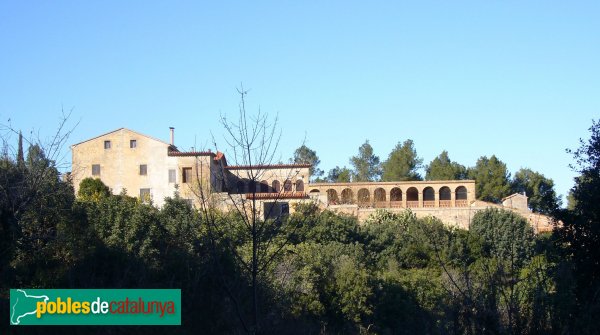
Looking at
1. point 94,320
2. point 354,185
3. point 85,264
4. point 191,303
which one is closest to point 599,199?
point 191,303

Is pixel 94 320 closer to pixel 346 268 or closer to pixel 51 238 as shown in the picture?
pixel 51 238

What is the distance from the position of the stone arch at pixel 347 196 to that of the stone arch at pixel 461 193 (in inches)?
272

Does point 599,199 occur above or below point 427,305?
above

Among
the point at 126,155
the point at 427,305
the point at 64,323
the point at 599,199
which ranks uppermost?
the point at 126,155

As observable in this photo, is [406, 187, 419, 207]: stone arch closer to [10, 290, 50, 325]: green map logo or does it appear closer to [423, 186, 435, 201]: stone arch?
[423, 186, 435, 201]: stone arch

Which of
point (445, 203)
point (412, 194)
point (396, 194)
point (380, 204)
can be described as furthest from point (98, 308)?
point (412, 194)

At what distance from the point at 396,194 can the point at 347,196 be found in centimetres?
393

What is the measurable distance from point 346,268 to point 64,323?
51.2 feet

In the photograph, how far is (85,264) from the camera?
13.2 m

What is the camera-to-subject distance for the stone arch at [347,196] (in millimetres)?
42881

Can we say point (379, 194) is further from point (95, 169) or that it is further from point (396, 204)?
point (95, 169)

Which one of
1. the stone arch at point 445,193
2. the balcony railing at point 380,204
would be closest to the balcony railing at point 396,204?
the balcony railing at point 380,204

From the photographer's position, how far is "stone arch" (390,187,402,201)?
150 ft

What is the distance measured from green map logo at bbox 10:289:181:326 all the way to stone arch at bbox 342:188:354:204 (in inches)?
1328
